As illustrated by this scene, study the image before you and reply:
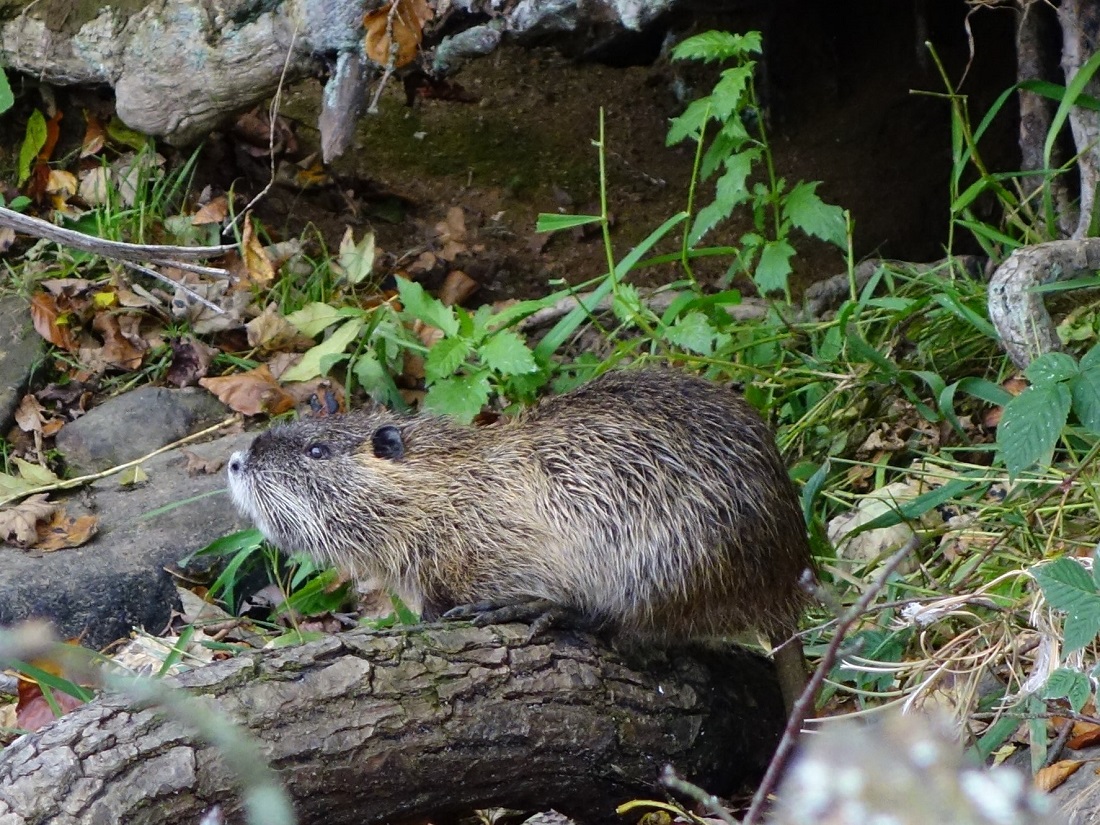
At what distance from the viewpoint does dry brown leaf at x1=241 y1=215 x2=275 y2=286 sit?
18.6ft

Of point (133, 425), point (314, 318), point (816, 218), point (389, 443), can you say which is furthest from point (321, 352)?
point (816, 218)

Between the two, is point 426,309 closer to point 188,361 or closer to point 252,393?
point 252,393

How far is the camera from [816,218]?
446cm

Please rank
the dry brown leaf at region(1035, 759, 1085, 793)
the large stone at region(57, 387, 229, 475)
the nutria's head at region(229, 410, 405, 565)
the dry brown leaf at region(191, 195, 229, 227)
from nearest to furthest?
the dry brown leaf at region(1035, 759, 1085, 793) → the nutria's head at region(229, 410, 405, 565) → the large stone at region(57, 387, 229, 475) → the dry brown leaf at region(191, 195, 229, 227)

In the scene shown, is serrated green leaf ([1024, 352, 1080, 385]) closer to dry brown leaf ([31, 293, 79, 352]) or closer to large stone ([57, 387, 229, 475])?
large stone ([57, 387, 229, 475])

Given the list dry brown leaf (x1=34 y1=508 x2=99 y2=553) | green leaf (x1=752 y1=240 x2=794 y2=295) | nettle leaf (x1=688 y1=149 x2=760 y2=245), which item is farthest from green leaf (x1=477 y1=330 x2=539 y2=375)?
dry brown leaf (x1=34 y1=508 x2=99 y2=553)

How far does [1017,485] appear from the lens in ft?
12.6

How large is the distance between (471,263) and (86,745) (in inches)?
155

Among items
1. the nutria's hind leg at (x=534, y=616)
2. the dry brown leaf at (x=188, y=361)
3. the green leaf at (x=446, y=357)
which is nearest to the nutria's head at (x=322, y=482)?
the green leaf at (x=446, y=357)

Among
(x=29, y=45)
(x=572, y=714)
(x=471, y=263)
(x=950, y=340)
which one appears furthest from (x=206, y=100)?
(x=572, y=714)

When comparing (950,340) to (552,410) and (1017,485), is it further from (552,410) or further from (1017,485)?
(552,410)

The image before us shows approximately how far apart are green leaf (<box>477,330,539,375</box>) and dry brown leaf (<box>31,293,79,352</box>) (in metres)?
2.14

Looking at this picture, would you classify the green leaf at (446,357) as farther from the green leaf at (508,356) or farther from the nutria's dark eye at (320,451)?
the nutria's dark eye at (320,451)

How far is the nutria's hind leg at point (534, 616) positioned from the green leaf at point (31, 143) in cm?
384
